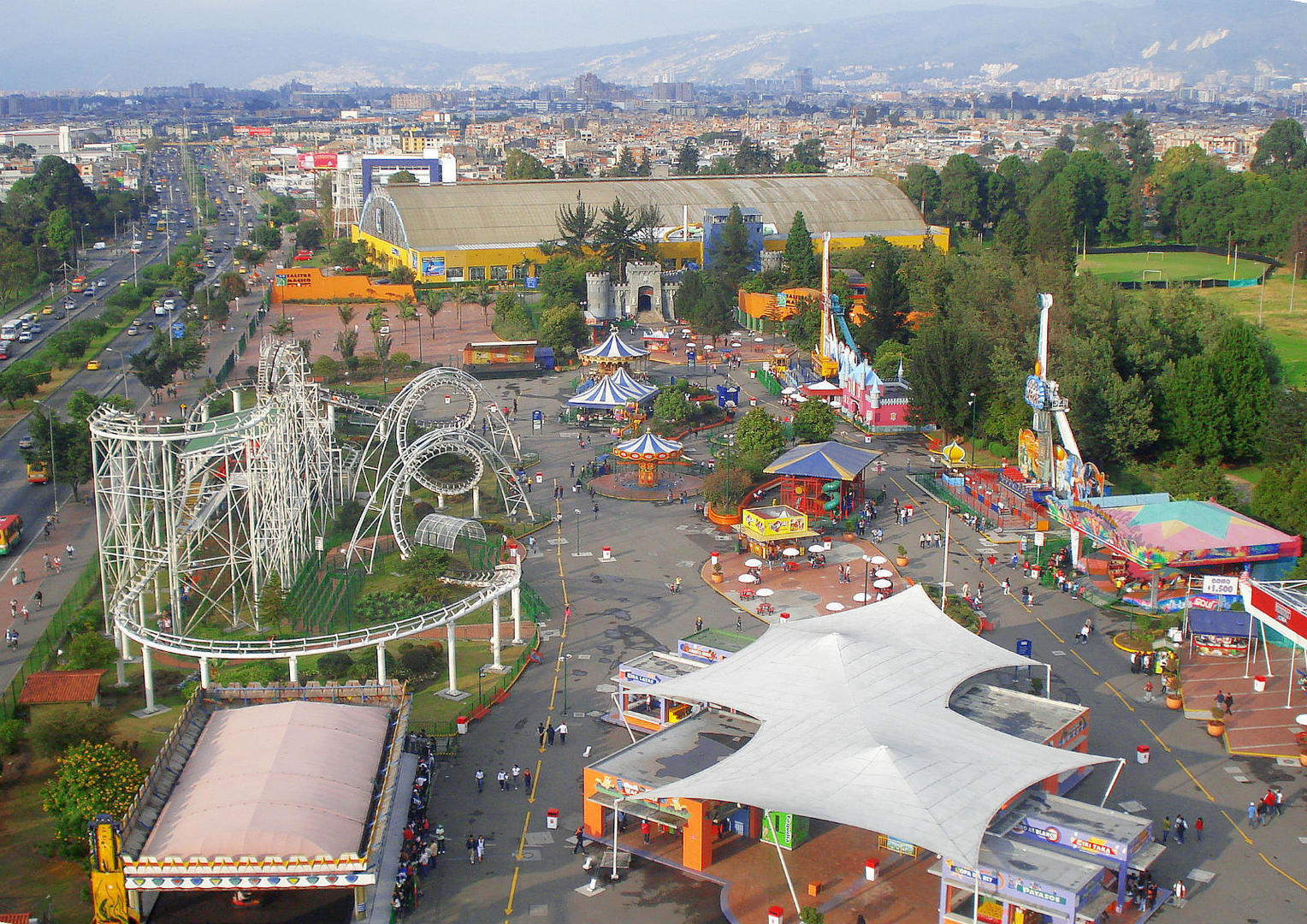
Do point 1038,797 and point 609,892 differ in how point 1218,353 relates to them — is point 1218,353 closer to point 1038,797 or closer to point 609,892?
point 1038,797

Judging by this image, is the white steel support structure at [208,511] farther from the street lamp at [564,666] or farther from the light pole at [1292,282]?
the light pole at [1292,282]

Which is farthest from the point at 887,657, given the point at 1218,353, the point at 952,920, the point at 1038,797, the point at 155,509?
the point at 1218,353

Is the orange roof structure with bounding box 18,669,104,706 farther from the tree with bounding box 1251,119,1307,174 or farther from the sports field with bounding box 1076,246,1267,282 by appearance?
the tree with bounding box 1251,119,1307,174

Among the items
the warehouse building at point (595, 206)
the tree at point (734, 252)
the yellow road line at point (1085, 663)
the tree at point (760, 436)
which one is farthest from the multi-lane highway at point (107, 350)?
the tree at point (734, 252)

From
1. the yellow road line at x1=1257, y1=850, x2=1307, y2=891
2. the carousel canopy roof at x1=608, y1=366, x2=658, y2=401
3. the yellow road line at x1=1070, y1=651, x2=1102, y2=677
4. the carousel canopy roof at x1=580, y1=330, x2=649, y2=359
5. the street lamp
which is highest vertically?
the carousel canopy roof at x1=580, y1=330, x2=649, y2=359

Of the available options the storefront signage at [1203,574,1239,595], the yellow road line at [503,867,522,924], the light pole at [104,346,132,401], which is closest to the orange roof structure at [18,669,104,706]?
the yellow road line at [503,867,522,924]

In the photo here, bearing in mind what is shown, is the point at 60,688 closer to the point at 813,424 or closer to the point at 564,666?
the point at 564,666

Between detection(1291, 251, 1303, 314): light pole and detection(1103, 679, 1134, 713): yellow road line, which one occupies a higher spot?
detection(1291, 251, 1303, 314): light pole
